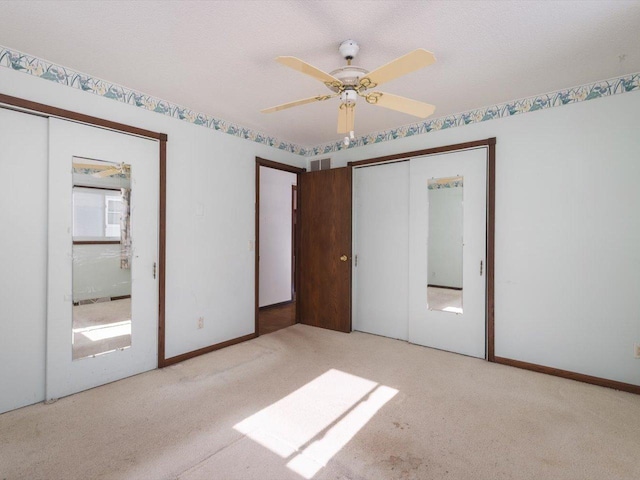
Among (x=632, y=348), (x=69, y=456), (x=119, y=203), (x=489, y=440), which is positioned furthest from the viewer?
(x=119, y=203)

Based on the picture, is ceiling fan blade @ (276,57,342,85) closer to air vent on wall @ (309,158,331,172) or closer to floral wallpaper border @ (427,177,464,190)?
floral wallpaper border @ (427,177,464,190)

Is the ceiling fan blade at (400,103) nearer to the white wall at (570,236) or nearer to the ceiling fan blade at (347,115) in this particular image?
the ceiling fan blade at (347,115)

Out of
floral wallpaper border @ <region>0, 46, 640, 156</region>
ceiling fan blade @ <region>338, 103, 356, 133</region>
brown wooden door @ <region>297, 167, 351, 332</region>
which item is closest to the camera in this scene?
ceiling fan blade @ <region>338, 103, 356, 133</region>

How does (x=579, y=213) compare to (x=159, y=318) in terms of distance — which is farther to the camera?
(x=159, y=318)

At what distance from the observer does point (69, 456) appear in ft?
6.20

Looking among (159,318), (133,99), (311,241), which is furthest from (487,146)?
(159,318)

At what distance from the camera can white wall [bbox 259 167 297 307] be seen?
5668mm

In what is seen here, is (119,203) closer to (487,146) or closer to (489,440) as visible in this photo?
(489,440)

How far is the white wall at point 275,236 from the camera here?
5.67m

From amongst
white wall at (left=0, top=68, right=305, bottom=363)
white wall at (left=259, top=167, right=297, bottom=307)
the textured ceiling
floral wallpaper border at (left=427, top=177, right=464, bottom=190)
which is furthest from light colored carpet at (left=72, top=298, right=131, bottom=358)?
floral wallpaper border at (left=427, top=177, right=464, bottom=190)

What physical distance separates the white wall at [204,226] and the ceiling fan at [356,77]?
170cm

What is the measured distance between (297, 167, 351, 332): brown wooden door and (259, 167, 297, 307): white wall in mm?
1139

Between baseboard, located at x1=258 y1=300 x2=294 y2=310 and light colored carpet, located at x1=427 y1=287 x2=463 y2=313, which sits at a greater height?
light colored carpet, located at x1=427 y1=287 x2=463 y2=313

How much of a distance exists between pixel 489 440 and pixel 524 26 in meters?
2.50
